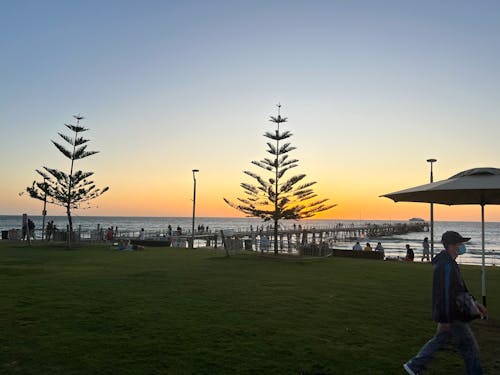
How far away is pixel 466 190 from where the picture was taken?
6777 millimetres

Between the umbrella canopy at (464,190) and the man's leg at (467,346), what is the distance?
104 inches

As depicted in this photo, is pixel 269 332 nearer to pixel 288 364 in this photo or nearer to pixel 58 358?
pixel 288 364

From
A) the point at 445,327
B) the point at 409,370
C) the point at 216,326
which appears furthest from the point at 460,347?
the point at 216,326

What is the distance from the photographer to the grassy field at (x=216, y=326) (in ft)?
16.1

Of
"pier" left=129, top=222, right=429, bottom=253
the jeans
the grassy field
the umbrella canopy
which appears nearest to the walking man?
the jeans

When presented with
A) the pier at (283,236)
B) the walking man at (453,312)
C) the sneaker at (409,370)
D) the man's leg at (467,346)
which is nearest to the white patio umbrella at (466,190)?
the walking man at (453,312)

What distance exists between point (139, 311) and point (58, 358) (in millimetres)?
2365

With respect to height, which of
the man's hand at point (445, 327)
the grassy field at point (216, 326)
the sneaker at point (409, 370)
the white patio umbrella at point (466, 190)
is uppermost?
the white patio umbrella at point (466, 190)

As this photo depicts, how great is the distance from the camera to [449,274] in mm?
4281

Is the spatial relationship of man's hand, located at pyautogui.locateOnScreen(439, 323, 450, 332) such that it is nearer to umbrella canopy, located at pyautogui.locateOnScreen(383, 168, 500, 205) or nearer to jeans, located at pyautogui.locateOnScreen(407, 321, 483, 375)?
jeans, located at pyautogui.locateOnScreen(407, 321, 483, 375)

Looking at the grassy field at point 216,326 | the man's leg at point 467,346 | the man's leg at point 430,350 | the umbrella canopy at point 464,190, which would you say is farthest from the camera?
the umbrella canopy at point 464,190

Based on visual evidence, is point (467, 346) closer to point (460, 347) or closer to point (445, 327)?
point (460, 347)

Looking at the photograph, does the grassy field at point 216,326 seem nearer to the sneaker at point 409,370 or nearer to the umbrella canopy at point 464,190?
the sneaker at point 409,370

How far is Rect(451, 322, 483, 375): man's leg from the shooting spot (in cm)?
418
